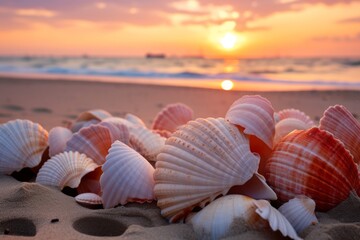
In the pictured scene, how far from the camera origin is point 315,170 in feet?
7.75

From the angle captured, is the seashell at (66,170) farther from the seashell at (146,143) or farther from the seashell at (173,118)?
the seashell at (173,118)

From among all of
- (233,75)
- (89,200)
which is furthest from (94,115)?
(233,75)

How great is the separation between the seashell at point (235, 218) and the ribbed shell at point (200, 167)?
0.09 m

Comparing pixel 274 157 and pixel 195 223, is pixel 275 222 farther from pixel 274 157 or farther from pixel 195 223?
pixel 274 157

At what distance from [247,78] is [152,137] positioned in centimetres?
1197

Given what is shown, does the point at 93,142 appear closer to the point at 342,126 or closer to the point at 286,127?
the point at 286,127

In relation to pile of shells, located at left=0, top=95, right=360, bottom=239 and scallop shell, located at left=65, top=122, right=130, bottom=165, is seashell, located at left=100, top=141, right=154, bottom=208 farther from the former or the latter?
scallop shell, located at left=65, top=122, right=130, bottom=165

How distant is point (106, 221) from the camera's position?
7.72 feet

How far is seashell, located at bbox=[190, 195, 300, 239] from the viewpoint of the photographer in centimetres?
203

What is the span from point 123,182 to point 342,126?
5.05ft

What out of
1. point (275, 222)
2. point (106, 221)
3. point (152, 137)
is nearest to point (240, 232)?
point (275, 222)

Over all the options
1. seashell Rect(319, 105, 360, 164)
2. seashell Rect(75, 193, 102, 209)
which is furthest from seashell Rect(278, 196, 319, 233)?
seashell Rect(75, 193, 102, 209)

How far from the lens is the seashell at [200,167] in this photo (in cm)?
221

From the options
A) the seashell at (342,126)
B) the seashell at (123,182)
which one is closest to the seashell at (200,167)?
the seashell at (123,182)
